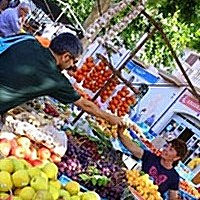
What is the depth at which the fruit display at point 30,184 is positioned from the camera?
2.54 meters

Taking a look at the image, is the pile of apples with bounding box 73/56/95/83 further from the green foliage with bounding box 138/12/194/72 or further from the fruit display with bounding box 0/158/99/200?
the green foliage with bounding box 138/12/194/72

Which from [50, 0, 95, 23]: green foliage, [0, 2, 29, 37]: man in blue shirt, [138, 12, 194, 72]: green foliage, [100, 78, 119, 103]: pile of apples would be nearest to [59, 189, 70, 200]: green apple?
[0, 2, 29, 37]: man in blue shirt

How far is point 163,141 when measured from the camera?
26.6 feet

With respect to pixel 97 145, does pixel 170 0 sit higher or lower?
higher

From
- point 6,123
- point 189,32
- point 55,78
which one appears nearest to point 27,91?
point 55,78

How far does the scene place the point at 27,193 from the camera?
8.43 ft

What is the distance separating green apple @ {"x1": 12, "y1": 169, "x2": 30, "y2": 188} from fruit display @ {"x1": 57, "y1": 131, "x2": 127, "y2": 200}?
3.84 ft

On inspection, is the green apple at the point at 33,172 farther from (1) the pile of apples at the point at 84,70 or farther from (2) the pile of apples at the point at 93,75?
(1) the pile of apples at the point at 84,70

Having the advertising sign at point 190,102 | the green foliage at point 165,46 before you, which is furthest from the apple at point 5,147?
the green foliage at point 165,46

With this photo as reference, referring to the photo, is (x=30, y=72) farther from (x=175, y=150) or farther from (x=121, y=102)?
(x=121, y=102)

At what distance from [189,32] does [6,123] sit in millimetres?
11338

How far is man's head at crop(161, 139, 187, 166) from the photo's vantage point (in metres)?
4.82

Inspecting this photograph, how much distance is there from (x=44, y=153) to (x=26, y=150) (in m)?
0.22

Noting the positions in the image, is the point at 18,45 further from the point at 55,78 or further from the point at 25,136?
the point at 25,136
